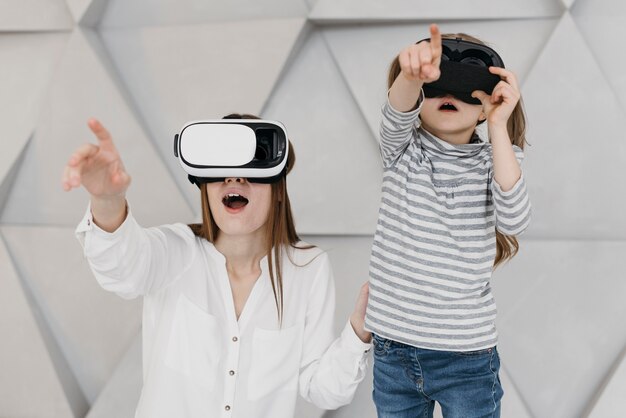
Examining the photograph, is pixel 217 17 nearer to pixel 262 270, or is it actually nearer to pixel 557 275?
pixel 262 270

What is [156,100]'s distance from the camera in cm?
206

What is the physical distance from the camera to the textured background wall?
1.81 meters

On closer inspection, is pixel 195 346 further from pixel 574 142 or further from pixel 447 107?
pixel 574 142

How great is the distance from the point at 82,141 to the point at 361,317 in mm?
1063

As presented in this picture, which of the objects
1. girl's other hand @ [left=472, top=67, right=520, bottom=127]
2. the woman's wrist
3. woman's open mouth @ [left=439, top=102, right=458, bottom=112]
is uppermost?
woman's open mouth @ [left=439, top=102, right=458, bottom=112]

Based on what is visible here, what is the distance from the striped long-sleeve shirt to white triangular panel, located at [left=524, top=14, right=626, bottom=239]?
57cm

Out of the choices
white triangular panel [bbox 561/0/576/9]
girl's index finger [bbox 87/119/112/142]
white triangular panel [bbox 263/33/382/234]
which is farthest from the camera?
white triangular panel [bbox 263/33/382/234]

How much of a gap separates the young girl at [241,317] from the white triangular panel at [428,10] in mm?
598

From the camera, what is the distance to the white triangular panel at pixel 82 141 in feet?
6.67

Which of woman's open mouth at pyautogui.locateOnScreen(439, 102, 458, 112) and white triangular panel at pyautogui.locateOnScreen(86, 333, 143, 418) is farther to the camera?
white triangular panel at pyautogui.locateOnScreen(86, 333, 143, 418)

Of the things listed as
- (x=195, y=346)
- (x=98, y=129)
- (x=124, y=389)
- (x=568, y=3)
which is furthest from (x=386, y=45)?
(x=124, y=389)

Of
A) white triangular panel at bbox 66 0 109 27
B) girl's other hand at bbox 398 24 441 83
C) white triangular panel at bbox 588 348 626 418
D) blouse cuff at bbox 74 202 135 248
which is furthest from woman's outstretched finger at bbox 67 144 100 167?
white triangular panel at bbox 588 348 626 418

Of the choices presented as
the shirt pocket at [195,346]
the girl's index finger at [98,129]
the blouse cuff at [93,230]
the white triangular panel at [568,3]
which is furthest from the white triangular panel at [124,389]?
the white triangular panel at [568,3]

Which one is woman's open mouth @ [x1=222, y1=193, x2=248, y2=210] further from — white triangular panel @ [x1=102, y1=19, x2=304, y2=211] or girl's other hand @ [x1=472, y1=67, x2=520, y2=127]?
white triangular panel @ [x1=102, y1=19, x2=304, y2=211]
